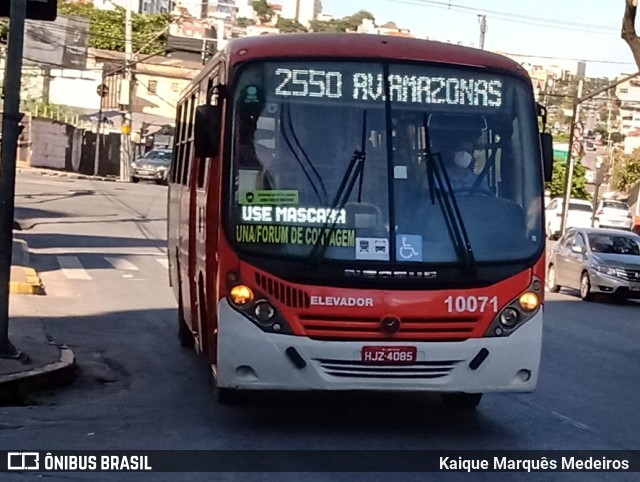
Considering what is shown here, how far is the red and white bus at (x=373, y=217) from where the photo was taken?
843cm

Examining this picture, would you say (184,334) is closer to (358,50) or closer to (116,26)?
(358,50)

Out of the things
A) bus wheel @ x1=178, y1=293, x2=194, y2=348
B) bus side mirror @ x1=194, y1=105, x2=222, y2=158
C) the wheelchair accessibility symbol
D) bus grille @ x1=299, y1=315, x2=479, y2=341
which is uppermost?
bus side mirror @ x1=194, y1=105, x2=222, y2=158

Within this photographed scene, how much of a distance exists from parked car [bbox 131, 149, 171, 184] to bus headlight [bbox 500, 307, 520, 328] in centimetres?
4874

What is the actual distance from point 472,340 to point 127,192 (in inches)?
1538

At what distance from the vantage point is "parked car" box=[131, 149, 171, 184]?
5703 cm

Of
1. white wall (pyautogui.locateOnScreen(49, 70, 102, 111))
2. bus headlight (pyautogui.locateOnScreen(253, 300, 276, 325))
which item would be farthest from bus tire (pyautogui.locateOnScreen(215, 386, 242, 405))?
white wall (pyautogui.locateOnScreen(49, 70, 102, 111))

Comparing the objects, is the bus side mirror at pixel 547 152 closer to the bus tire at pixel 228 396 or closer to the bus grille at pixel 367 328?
the bus grille at pixel 367 328

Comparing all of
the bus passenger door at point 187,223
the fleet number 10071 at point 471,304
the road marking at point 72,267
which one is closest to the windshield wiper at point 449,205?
the fleet number 10071 at point 471,304

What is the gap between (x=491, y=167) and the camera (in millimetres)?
8969

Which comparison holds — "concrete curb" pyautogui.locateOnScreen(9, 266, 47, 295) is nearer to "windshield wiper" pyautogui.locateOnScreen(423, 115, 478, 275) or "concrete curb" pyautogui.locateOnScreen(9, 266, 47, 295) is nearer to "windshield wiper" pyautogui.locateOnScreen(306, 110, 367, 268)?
"windshield wiper" pyautogui.locateOnScreen(306, 110, 367, 268)

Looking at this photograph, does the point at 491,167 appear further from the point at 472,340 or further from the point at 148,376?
the point at 148,376

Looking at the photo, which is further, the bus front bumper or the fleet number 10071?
the fleet number 10071

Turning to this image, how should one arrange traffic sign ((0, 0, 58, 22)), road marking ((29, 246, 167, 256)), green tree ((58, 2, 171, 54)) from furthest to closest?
green tree ((58, 2, 171, 54)) → road marking ((29, 246, 167, 256)) → traffic sign ((0, 0, 58, 22))

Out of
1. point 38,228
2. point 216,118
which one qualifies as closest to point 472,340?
point 216,118
